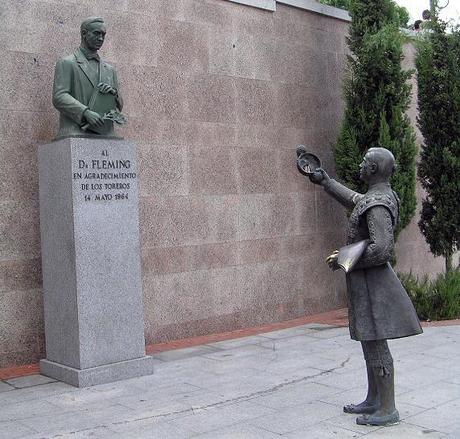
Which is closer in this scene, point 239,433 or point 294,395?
point 239,433

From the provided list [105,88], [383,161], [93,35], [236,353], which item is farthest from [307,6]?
[383,161]

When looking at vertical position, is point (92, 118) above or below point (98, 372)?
above

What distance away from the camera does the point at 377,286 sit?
5164 mm

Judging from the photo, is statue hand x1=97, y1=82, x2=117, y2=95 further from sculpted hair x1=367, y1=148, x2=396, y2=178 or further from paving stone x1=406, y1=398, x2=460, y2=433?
paving stone x1=406, y1=398, x2=460, y2=433

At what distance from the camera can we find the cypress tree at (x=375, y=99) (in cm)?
1030

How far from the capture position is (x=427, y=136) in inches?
436

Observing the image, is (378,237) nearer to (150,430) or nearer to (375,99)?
(150,430)

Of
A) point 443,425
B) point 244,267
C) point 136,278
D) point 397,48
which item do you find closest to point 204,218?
point 244,267

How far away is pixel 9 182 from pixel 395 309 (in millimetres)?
4551

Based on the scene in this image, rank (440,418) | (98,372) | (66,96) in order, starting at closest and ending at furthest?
(440,418)
(98,372)
(66,96)

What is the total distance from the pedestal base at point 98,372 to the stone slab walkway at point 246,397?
0.10m

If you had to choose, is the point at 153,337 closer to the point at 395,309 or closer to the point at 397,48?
the point at 395,309

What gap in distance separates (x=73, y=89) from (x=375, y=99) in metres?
5.17

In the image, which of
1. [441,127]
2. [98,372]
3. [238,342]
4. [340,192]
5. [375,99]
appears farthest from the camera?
[441,127]
